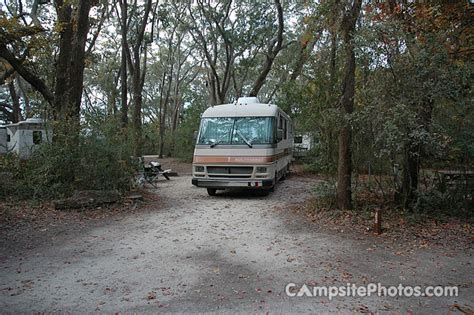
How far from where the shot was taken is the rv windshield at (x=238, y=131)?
10648mm

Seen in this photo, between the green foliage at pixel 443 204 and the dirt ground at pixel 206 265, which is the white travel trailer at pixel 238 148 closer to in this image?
the dirt ground at pixel 206 265

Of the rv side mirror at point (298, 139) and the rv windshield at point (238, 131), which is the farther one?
the rv side mirror at point (298, 139)

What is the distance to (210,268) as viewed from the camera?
4.90 meters

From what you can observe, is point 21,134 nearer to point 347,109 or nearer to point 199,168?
point 199,168

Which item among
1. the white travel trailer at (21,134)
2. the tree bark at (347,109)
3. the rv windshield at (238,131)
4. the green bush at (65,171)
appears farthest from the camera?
the white travel trailer at (21,134)

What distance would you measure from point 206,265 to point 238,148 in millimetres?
5740

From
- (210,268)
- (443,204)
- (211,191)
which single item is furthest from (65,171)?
(443,204)

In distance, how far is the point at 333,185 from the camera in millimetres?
8172

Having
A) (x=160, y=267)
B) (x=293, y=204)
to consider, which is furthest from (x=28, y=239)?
(x=293, y=204)

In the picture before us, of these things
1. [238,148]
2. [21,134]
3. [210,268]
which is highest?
[21,134]

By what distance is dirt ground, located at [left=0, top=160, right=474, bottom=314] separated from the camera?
12.6 feet

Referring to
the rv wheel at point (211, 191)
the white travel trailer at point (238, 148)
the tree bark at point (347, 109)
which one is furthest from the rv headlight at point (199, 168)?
the tree bark at point (347, 109)

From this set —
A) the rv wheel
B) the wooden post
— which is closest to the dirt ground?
the wooden post

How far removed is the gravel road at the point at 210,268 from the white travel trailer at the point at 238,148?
2.75 metres
